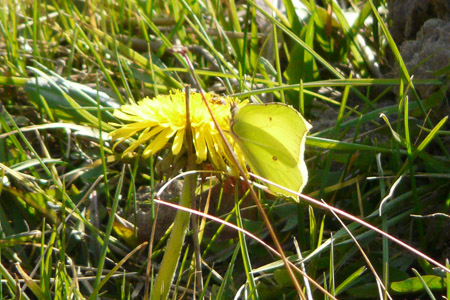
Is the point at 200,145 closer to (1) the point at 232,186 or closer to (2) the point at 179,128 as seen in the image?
(2) the point at 179,128

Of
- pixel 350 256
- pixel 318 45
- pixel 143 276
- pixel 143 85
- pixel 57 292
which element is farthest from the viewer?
pixel 318 45

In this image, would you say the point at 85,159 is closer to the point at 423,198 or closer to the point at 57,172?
the point at 57,172

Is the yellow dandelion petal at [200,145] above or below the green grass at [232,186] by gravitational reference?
above

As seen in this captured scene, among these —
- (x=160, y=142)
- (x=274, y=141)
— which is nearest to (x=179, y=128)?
(x=160, y=142)

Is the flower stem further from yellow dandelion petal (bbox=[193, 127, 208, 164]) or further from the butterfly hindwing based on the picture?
the butterfly hindwing

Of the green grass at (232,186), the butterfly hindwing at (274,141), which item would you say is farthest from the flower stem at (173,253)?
the butterfly hindwing at (274,141)

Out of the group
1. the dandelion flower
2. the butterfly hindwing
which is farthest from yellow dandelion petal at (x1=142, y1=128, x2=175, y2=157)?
the butterfly hindwing

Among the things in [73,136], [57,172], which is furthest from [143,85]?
[57,172]

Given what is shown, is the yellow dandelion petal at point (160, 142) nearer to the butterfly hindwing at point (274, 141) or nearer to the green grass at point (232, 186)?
the green grass at point (232, 186)
